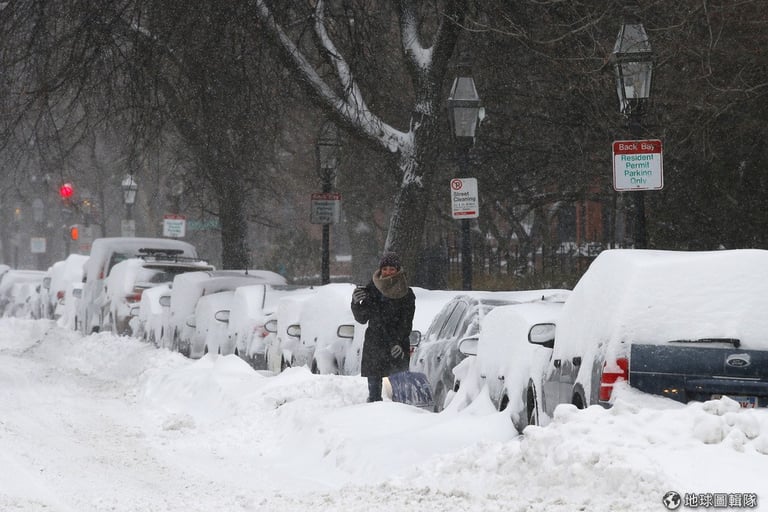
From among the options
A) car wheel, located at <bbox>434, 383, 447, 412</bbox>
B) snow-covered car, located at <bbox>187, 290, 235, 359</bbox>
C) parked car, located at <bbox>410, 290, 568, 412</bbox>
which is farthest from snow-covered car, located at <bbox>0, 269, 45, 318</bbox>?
car wheel, located at <bbox>434, 383, 447, 412</bbox>

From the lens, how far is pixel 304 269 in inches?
1713

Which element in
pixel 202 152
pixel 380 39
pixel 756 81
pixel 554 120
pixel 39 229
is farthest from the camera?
pixel 39 229

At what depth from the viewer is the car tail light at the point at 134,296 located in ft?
84.0

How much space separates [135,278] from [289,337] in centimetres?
938

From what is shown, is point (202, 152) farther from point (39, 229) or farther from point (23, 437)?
point (39, 229)

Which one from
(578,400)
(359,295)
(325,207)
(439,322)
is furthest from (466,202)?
(578,400)

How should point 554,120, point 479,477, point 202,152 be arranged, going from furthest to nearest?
point 202,152
point 554,120
point 479,477

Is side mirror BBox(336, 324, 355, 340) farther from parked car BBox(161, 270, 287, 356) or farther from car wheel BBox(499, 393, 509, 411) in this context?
parked car BBox(161, 270, 287, 356)

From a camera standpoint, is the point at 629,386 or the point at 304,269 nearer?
the point at 629,386

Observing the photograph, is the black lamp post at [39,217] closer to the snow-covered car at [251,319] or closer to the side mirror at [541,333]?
the snow-covered car at [251,319]

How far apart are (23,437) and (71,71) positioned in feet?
30.8

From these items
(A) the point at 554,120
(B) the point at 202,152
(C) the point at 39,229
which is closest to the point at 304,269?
(B) the point at 202,152

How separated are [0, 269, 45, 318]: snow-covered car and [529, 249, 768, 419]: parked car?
3262 centimetres

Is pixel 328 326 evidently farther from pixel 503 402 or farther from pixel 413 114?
pixel 413 114
